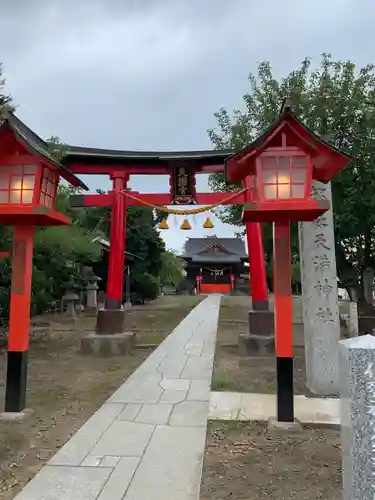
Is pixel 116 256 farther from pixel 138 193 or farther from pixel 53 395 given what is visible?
pixel 53 395

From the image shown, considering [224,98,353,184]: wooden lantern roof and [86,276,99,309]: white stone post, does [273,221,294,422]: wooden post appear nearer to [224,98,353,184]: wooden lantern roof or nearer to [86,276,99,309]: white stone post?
[224,98,353,184]: wooden lantern roof

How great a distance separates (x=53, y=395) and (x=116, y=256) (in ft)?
15.5

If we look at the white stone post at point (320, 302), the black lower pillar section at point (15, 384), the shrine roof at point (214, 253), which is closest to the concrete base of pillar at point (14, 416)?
the black lower pillar section at point (15, 384)

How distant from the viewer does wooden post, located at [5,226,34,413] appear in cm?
544


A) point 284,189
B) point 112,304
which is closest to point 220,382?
point 284,189

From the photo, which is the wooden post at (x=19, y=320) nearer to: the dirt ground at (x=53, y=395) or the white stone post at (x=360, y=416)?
the dirt ground at (x=53, y=395)

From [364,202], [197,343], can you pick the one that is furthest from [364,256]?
[197,343]

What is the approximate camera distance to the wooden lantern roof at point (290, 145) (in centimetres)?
504

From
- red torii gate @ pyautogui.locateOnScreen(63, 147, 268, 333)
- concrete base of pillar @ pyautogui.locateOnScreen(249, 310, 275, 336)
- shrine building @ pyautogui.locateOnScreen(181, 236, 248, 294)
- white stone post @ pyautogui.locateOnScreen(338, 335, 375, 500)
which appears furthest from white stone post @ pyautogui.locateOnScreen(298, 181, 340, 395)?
shrine building @ pyautogui.locateOnScreen(181, 236, 248, 294)

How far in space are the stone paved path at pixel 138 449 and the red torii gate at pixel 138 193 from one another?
374cm

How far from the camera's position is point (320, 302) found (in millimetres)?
7008

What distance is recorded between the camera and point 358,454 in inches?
90.3

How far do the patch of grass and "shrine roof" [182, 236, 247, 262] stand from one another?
34.8 metres

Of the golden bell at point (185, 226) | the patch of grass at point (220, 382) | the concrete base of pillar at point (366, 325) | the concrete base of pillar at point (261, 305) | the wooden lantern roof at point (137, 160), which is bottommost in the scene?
the patch of grass at point (220, 382)
